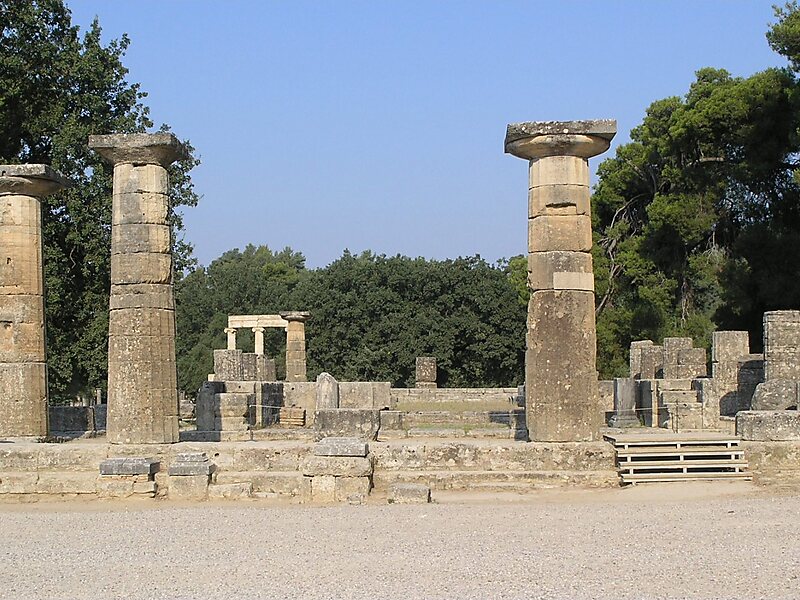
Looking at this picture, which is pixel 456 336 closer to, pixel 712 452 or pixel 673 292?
pixel 673 292

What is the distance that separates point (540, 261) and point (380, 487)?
3399 mm

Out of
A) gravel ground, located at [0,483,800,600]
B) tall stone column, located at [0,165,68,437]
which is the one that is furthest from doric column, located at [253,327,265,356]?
gravel ground, located at [0,483,800,600]

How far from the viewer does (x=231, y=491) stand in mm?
12750

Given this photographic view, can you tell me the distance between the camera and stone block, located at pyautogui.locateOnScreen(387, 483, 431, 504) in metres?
12.1

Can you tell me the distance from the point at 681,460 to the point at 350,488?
4.32 m

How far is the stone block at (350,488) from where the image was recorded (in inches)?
489

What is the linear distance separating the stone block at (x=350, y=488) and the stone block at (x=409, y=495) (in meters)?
0.33

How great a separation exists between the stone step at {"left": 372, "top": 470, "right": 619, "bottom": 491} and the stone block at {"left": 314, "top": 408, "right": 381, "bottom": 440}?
3.88m

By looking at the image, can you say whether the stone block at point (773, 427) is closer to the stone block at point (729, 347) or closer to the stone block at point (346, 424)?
the stone block at point (346, 424)

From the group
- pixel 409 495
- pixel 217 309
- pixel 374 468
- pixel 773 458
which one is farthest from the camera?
pixel 217 309

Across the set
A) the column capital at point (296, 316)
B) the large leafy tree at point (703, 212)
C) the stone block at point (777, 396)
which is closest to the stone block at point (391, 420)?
the stone block at point (777, 396)

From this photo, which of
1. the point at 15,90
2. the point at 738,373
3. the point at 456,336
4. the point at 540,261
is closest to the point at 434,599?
the point at 540,261

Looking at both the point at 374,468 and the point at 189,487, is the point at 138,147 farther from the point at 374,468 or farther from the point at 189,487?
the point at 374,468

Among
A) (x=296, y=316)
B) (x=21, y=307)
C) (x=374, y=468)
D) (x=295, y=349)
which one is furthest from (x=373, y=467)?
(x=295, y=349)
